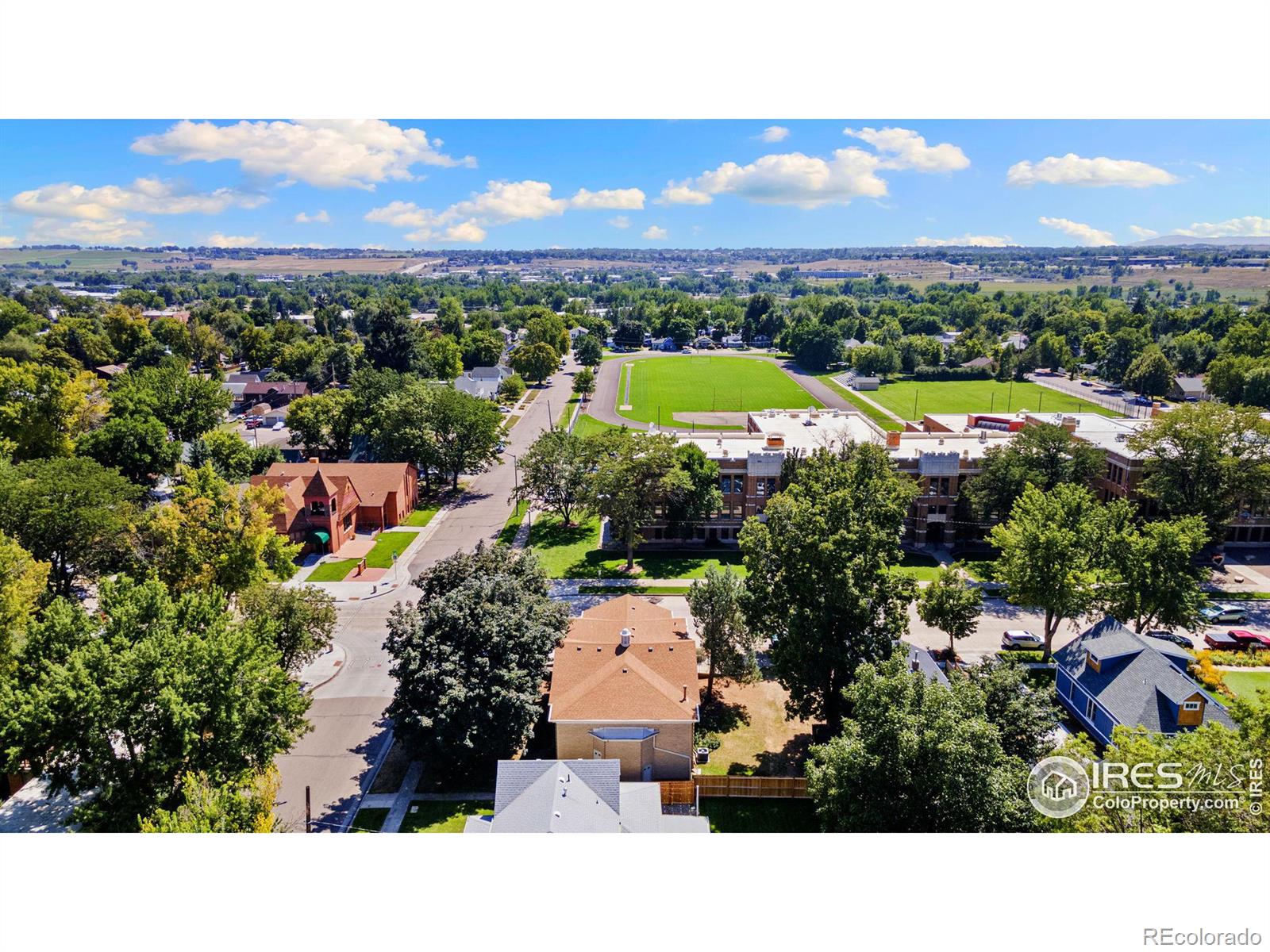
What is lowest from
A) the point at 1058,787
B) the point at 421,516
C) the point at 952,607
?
the point at 421,516

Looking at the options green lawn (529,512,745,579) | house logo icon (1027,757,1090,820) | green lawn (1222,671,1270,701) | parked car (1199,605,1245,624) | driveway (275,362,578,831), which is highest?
house logo icon (1027,757,1090,820)

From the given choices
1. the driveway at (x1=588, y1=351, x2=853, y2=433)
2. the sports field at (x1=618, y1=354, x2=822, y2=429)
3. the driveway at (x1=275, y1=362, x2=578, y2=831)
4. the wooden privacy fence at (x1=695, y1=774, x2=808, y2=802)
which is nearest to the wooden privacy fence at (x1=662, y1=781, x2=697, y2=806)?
the wooden privacy fence at (x1=695, y1=774, x2=808, y2=802)

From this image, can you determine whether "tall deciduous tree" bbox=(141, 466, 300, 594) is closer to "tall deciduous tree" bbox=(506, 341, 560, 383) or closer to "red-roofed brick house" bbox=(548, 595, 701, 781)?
"red-roofed brick house" bbox=(548, 595, 701, 781)

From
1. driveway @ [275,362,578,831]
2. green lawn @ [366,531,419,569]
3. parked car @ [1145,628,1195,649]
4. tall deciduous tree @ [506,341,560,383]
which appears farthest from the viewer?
tall deciduous tree @ [506,341,560,383]

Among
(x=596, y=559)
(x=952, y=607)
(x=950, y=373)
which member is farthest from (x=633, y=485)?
(x=950, y=373)

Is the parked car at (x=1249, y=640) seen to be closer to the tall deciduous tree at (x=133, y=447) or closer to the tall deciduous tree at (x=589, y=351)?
the tall deciduous tree at (x=133, y=447)

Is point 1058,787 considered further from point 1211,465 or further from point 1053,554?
point 1211,465
